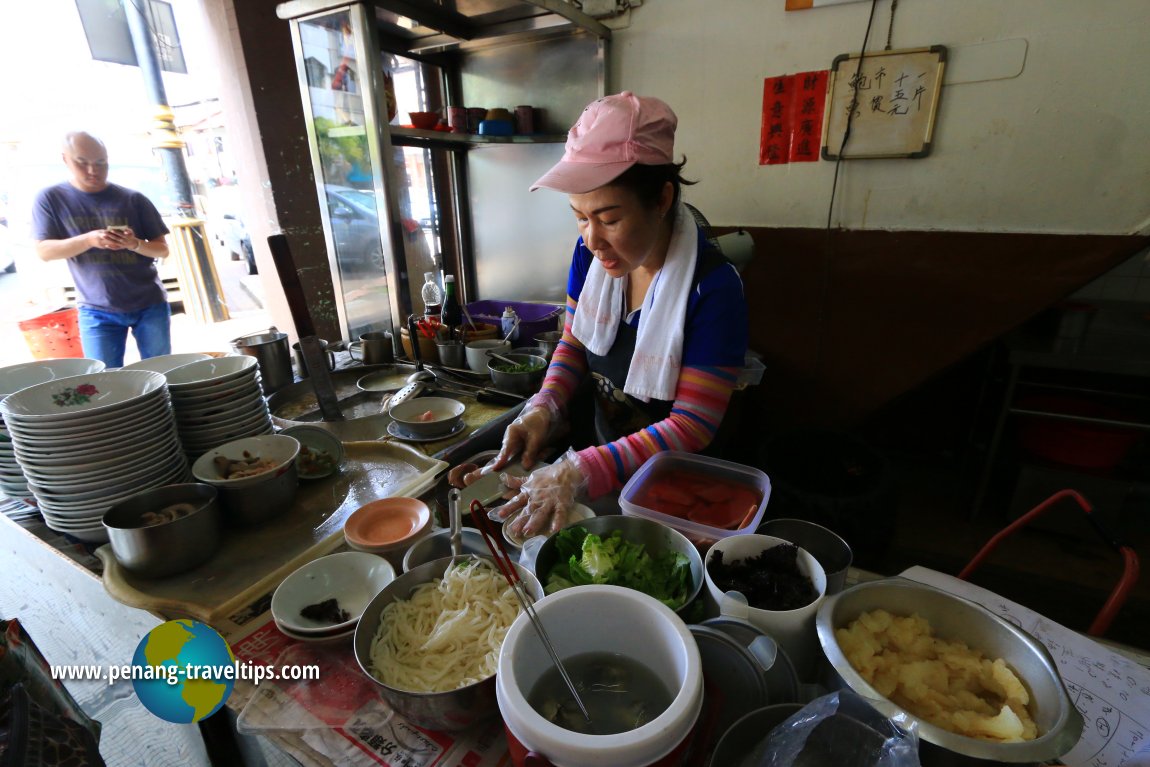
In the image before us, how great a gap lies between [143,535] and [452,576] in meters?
0.76

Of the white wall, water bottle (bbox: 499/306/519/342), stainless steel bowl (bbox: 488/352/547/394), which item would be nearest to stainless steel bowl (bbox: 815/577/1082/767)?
stainless steel bowl (bbox: 488/352/547/394)

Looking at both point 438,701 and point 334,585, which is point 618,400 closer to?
point 334,585

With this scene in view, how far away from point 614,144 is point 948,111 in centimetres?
263

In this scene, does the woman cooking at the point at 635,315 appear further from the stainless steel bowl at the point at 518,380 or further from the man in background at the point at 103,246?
the man in background at the point at 103,246

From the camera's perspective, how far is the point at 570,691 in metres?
0.83

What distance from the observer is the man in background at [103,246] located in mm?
3473

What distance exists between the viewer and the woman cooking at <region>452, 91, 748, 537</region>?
151 centimetres

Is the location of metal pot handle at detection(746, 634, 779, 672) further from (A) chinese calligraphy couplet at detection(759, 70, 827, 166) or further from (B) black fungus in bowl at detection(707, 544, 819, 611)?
(A) chinese calligraphy couplet at detection(759, 70, 827, 166)

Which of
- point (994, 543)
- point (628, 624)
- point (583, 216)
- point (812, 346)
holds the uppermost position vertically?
point (583, 216)

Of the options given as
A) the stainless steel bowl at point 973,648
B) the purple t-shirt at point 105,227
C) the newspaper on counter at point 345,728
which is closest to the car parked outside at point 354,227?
the purple t-shirt at point 105,227

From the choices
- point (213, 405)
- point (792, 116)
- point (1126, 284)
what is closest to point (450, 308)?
point (213, 405)

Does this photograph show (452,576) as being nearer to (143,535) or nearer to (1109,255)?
(143,535)

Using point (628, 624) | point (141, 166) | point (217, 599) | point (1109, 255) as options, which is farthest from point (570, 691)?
point (141, 166)

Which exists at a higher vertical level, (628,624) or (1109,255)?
(1109,255)
